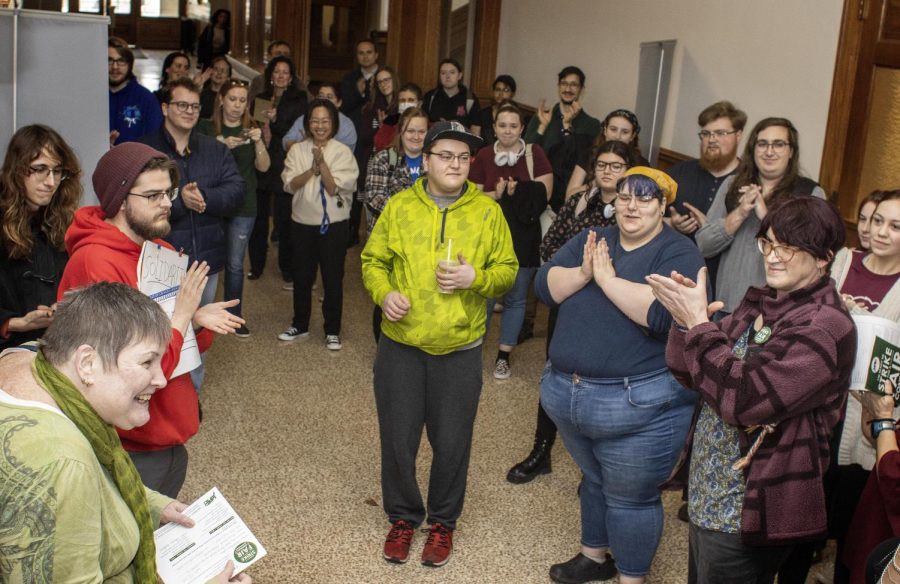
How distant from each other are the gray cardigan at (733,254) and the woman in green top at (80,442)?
→ 264 cm

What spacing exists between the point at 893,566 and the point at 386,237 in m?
2.06

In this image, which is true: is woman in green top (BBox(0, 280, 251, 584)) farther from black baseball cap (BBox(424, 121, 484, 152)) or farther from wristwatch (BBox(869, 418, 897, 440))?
wristwatch (BBox(869, 418, 897, 440))

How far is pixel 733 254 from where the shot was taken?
155 inches

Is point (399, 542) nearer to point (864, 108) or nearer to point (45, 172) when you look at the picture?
point (45, 172)

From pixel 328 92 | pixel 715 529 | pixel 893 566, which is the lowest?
pixel 715 529

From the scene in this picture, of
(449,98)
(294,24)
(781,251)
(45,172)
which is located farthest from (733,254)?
(294,24)

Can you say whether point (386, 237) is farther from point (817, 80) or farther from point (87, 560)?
point (817, 80)

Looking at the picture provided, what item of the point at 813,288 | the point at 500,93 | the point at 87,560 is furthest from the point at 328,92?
the point at 87,560

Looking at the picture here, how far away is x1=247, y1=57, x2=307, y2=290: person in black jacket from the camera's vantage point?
6.86m

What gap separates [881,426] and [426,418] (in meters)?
1.59

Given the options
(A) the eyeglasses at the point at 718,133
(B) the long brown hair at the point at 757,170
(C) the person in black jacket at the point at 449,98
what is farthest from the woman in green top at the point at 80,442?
(C) the person in black jacket at the point at 449,98

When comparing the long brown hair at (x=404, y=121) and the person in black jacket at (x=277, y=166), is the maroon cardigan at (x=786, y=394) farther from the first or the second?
the person in black jacket at (x=277, y=166)

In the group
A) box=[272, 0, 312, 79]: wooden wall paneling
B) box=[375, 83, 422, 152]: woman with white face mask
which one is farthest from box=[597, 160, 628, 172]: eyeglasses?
box=[272, 0, 312, 79]: wooden wall paneling

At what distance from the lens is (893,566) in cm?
191
